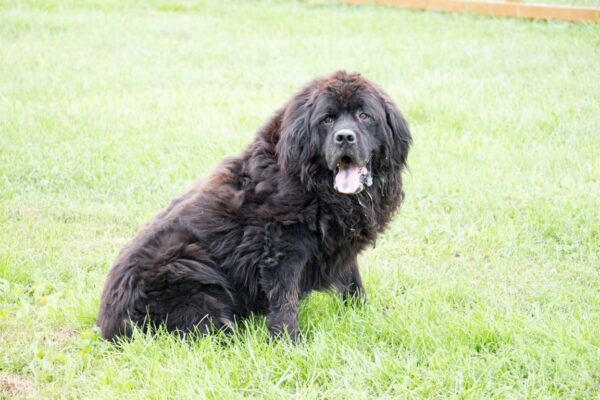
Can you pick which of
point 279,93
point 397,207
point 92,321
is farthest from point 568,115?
point 92,321

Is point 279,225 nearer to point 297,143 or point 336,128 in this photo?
point 297,143

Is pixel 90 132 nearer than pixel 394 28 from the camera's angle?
Yes

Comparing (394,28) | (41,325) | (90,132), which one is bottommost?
(41,325)

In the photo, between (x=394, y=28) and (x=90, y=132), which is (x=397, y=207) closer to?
(x=90, y=132)

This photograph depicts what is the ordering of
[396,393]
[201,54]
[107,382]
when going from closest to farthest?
[396,393] → [107,382] → [201,54]

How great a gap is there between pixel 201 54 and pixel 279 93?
2.55m

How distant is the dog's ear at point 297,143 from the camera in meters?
4.45

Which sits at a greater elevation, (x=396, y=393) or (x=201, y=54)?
(x=201, y=54)

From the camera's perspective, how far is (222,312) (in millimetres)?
4586

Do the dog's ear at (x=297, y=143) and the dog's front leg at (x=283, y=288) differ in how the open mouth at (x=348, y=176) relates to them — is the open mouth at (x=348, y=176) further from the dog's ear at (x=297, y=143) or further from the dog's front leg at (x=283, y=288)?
the dog's front leg at (x=283, y=288)

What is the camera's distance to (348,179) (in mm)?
4469

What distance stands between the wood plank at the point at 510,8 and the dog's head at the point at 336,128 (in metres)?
9.18

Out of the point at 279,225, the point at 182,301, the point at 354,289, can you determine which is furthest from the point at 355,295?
the point at 182,301

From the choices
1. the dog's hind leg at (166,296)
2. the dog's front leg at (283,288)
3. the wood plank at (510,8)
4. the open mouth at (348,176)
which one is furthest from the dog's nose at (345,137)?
the wood plank at (510,8)
